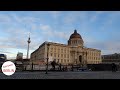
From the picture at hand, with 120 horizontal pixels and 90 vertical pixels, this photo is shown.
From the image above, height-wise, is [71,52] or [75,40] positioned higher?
[75,40]

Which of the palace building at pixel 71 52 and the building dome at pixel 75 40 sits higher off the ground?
the building dome at pixel 75 40

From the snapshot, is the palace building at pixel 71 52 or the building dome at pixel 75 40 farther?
the building dome at pixel 75 40

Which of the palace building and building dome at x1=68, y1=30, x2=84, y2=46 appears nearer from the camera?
the palace building

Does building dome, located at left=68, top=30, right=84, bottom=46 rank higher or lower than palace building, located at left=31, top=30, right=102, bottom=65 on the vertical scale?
higher

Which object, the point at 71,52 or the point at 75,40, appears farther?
the point at 75,40
